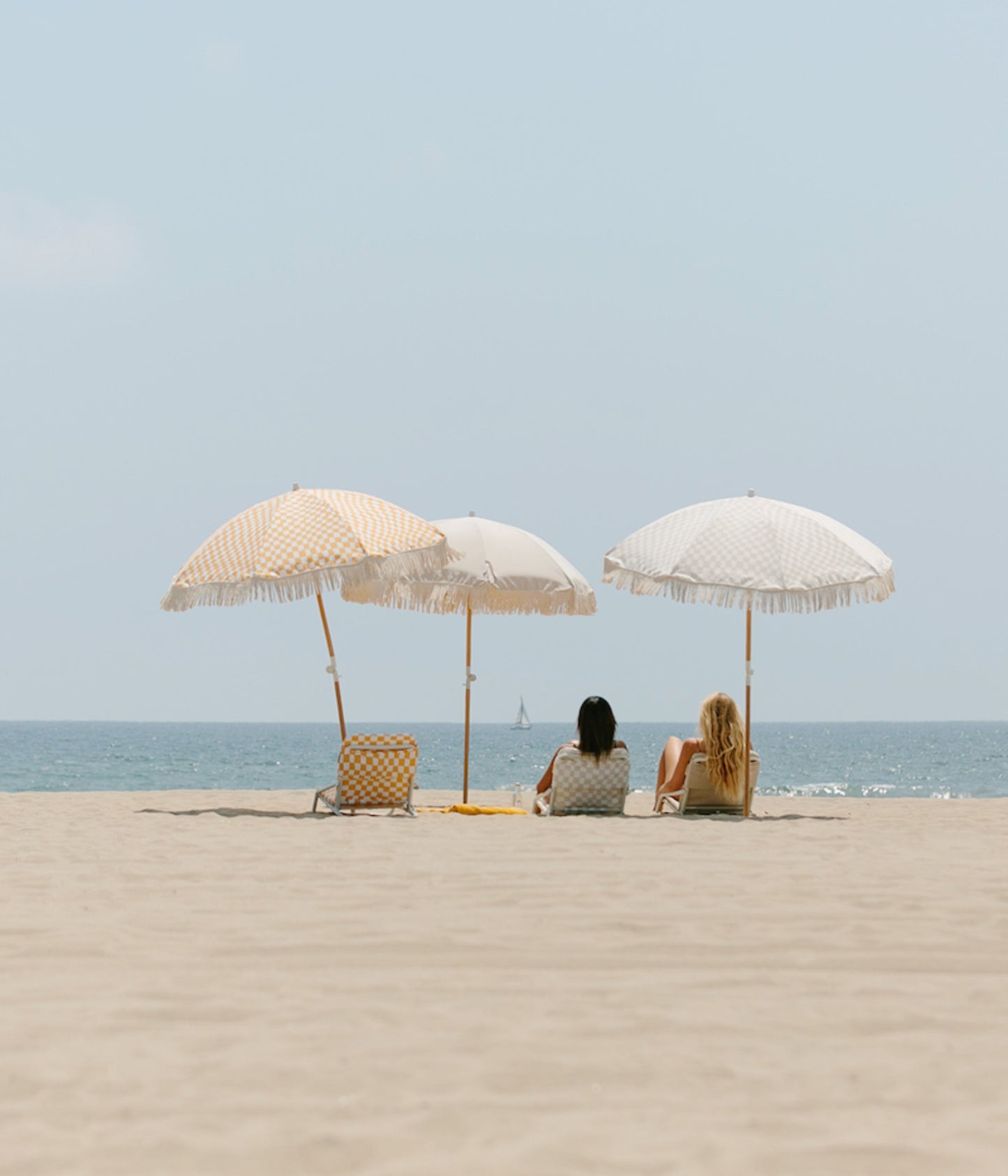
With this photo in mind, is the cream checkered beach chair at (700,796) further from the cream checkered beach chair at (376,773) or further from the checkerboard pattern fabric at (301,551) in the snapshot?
the checkerboard pattern fabric at (301,551)

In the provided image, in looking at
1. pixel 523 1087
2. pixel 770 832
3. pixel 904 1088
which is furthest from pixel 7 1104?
pixel 770 832

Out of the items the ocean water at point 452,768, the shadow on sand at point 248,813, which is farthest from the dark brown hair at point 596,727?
the ocean water at point 452,768

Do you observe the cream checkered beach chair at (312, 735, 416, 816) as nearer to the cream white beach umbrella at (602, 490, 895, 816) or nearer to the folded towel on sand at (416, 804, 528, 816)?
the folded towel on sand at (416, 804, 528, 816)

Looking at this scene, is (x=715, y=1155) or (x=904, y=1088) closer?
(x=715, y=1155)

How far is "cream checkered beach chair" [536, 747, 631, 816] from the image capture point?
9414mm

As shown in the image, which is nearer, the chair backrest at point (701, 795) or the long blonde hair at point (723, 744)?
the long blonde hair at point (723, 744)

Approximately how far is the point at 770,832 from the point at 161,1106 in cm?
588

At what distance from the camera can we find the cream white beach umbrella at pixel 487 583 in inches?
392

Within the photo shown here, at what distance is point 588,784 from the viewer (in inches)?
374

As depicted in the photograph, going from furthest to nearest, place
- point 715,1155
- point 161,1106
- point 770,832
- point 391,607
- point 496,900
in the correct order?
1. point 391,607
2. point 770,832
3. point 496,900
4. point 161,1106
5. point 715,1155

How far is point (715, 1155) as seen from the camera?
2.66m

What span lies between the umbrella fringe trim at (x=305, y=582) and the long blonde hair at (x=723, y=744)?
2192 mm

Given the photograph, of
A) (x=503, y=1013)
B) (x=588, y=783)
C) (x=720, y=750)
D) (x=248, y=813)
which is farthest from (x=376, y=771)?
(x=503, y=1013)

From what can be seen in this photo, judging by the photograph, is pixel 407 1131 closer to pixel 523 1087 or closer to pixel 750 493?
pixel 523 1087
